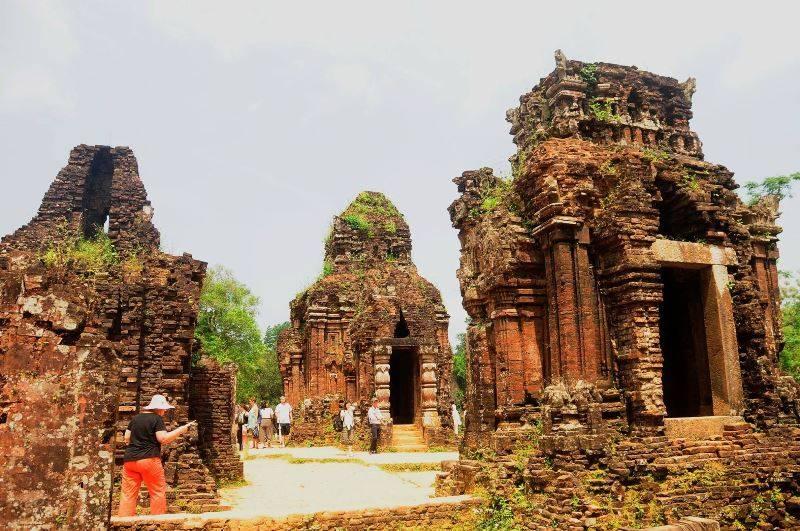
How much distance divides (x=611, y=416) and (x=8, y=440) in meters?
7.42

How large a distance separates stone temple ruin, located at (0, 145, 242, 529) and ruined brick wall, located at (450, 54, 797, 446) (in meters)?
5.08

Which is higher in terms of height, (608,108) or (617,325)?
(608,108)

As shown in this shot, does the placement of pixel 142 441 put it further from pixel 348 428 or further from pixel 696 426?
pixel 348 428

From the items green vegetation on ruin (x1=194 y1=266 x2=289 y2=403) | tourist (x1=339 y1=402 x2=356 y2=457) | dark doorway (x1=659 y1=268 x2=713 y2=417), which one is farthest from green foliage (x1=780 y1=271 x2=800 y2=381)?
green vegetation on ruin (x1=194 y1=266 x2=289 y2=403)

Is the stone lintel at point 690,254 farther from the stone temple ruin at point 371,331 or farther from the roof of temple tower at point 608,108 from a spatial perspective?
the stone temple ruin at point 371,331

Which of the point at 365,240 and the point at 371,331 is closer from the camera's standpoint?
the point at 371,331

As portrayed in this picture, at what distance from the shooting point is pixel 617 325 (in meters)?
9.78

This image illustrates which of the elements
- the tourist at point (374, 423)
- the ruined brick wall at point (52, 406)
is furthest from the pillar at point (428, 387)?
the ruined brick wall at point (52, 406)

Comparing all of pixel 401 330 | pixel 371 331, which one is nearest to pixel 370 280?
pixel 401 330

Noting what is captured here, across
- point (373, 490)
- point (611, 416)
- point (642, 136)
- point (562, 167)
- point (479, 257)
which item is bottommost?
point (373, 490)

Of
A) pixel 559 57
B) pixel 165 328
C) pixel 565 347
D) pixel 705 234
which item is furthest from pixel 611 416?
pixel 165 328

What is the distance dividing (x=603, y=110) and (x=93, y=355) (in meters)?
9.26

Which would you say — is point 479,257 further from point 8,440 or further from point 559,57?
point 8,440

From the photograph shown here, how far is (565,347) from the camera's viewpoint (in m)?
9.62
